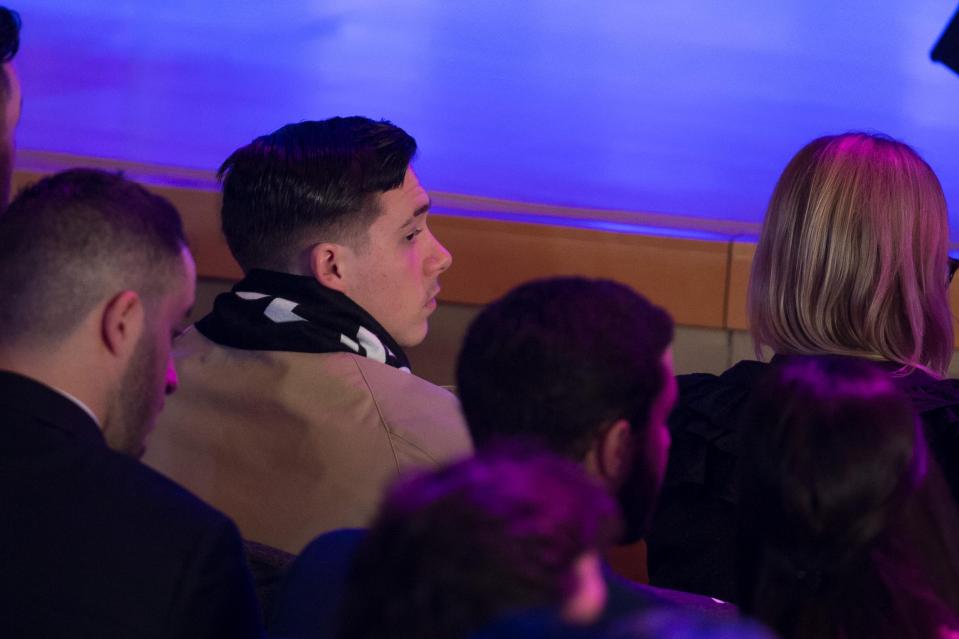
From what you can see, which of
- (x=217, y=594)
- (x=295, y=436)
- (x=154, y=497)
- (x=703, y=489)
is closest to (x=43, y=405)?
(x=154, y=497)

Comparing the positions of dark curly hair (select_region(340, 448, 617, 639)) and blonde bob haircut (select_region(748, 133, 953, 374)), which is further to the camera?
blonde bob haircut (select_region(748, 133, 953, 374))

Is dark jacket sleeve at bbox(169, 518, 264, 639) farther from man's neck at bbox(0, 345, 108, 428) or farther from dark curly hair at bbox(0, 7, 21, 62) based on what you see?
dark curly hair at bbox(0, 7, 21, 62)

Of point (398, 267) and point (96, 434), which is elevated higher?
point (96, 434)

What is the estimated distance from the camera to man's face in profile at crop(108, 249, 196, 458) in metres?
1.32

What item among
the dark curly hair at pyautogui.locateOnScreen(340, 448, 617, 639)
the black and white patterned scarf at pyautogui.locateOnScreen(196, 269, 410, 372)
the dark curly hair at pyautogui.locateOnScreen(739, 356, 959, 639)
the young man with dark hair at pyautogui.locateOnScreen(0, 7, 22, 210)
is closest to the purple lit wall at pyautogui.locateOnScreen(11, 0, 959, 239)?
the young man with dark hair at pyautogui.locateOnScreen(0, 7, 22, 210)

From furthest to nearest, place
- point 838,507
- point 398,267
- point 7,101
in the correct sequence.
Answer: point 398,267 → point 7,101 → point 838,507

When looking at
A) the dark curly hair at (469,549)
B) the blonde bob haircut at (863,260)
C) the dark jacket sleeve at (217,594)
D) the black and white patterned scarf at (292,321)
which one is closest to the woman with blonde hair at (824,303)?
the blonde bob haircut at (863,260)

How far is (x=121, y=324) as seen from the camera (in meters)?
1.32

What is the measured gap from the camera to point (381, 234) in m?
2.04

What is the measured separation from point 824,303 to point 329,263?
0.78 m

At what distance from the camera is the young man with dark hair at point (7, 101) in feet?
6.38

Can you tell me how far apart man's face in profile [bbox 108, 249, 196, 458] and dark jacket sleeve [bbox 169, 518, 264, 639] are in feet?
0.58

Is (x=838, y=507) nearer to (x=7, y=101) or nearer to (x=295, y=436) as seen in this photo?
(x=295, y=436)

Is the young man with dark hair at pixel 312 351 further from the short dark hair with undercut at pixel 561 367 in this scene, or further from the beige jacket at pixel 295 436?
the short dark hair with undercut at pixel 561 367
